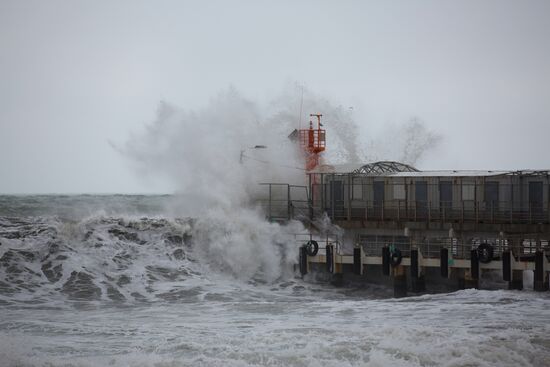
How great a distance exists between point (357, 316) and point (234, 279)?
26.4ft

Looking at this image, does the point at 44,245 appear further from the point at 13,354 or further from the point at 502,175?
the point at 502,175

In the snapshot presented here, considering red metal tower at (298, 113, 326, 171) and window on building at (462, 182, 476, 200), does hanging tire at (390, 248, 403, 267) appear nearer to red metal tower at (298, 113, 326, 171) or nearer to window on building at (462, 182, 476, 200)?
window on building at (462, 182, 476, 200)

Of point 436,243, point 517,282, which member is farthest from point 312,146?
point 517,282

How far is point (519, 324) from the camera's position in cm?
1862

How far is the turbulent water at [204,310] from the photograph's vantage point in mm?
15914

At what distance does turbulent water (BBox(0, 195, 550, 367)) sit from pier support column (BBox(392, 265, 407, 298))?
0.66m

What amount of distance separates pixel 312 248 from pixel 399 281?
11.3 ft

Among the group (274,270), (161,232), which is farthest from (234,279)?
(161,232)

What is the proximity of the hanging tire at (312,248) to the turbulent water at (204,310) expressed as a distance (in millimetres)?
1128

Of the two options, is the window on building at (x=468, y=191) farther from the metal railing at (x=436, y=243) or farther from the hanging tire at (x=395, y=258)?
the hanging tire at (x=395, y=258)

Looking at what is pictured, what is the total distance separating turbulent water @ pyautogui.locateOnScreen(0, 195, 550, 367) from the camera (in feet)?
52.2

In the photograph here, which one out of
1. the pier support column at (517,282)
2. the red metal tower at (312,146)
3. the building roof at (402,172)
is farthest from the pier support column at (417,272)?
the red metal tower at (312,146)

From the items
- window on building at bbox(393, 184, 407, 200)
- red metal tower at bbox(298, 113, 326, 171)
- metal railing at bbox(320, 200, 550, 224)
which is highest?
red metal tower at bbox(298, 113, 326, 171)

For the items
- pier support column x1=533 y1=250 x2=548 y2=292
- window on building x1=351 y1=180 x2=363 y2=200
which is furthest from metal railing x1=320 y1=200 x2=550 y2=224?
pier support column x1=533 y1=250 x2=548 y2=292
